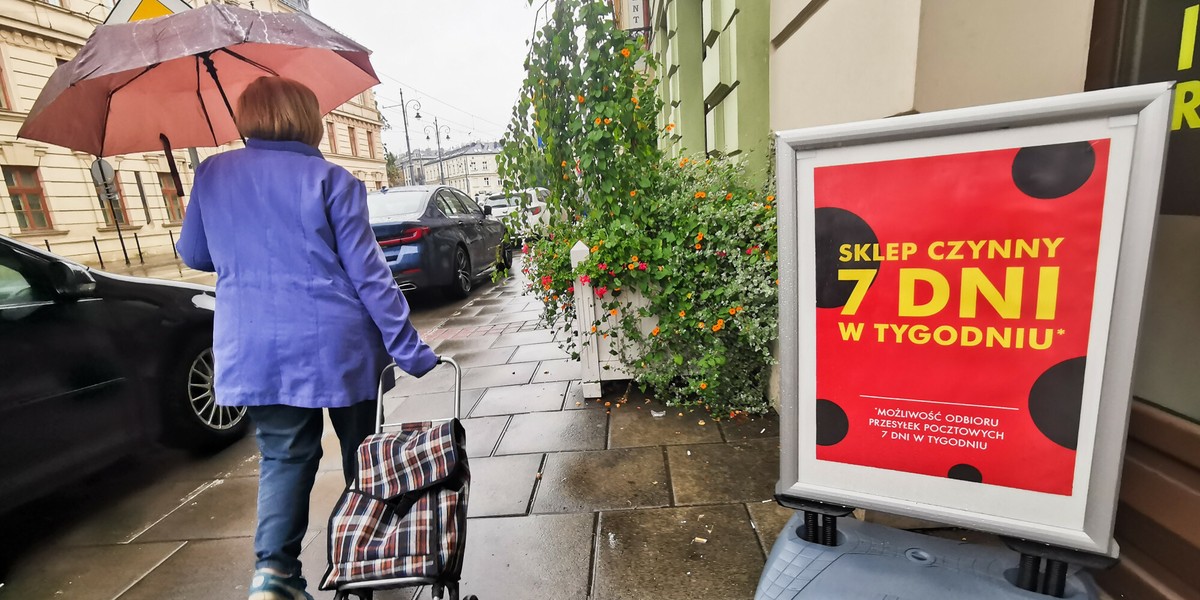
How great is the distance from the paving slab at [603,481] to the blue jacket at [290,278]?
1193mm

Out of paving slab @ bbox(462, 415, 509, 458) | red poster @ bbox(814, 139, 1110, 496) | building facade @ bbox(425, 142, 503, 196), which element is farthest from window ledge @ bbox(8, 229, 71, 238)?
building facade @ bbox(425, 142, 503, 196)

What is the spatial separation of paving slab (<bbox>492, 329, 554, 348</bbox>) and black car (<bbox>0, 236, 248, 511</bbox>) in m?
2.57

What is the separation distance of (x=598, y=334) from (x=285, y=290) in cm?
216

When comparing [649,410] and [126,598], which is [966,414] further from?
[126,598]

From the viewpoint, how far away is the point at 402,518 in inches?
60.2

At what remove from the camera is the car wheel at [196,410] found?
3205 millimetres

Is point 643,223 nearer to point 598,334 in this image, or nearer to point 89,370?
point 598,334

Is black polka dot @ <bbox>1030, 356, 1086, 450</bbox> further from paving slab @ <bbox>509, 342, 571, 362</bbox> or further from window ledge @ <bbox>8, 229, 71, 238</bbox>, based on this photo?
window ledge @ <bbox>8, 229, 71, 238</bbox>

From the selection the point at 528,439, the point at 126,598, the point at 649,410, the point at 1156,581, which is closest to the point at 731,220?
the point at 649,410

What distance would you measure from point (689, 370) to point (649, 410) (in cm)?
39

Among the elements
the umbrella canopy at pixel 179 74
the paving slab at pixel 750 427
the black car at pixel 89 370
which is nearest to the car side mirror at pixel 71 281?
the black car at pixel 89 370

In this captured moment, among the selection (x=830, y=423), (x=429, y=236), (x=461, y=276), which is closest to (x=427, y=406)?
(x=830, y=423)

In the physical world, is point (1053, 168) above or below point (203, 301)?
above

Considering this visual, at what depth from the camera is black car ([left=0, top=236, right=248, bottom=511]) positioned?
96.6 inches
